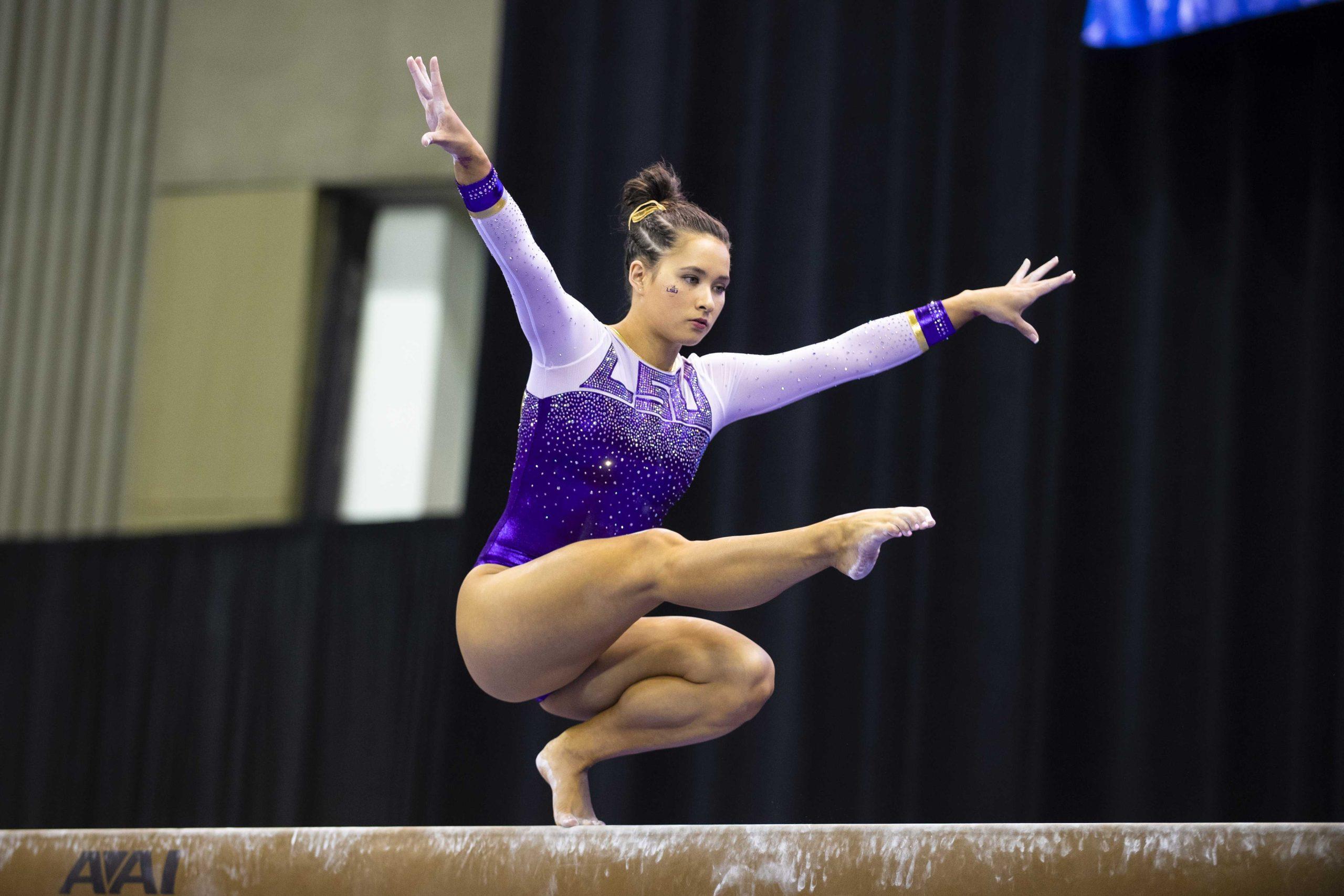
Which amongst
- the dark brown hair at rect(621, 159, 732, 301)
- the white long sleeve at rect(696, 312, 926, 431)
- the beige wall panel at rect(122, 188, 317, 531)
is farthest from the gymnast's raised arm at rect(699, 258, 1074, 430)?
the beige wall panel at rect(122, 188, 317, 531)

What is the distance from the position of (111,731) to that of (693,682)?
3.70 metres

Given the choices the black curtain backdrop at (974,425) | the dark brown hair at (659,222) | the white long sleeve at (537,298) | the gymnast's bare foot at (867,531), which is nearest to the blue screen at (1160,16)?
the black curtain backdrop at (974,425)

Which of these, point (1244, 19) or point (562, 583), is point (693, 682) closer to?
point (562, 583)

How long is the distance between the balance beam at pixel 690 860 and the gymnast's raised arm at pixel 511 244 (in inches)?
31.9

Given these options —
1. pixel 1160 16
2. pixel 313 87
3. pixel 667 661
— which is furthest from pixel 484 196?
pixel 313 87

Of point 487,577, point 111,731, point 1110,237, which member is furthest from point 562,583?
point 111,731

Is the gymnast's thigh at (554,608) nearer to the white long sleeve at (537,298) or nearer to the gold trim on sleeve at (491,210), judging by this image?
the white long sleeve at (537,298)

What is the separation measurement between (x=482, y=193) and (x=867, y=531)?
0.82m

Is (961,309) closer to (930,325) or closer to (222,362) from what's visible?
(930,325)

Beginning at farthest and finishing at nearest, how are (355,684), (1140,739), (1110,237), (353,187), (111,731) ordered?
1. (353,187)
2. (111,731)
3. (355,684)
4. (1110,237)
5. (1140,739)

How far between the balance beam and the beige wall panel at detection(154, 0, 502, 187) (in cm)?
401

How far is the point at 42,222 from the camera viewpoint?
6465 millimetres

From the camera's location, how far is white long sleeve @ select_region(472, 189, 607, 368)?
230 cm

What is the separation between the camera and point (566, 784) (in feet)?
8.18
